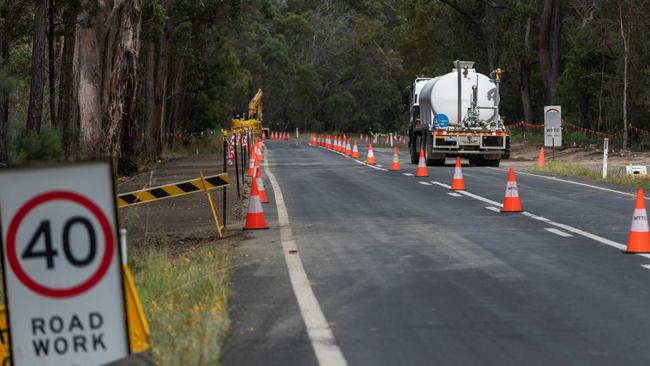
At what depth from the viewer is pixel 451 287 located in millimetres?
11211

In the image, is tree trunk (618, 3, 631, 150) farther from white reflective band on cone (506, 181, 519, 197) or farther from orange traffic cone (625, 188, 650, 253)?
orange traffic cone (625, 188, 650, 253)

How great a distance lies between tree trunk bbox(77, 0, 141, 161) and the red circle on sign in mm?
26859

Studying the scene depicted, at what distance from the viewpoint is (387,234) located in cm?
1631

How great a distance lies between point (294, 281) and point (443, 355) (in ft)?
12.5

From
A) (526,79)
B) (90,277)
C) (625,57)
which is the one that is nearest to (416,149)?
(625,57)

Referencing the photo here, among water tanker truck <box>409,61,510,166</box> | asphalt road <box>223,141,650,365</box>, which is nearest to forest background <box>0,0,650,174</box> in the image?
asphalt road <box>223,141,650,365</box>

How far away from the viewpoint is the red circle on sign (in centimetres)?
620

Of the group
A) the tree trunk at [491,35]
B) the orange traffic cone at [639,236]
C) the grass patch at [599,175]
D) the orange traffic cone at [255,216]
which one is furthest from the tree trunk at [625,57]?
the orange traffic cone at [639,236]

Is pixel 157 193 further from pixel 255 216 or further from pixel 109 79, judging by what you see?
pixel 109 79

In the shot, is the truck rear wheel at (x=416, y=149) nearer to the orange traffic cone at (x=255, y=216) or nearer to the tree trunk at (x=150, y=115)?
the tree trunk at (x=150, y=115)

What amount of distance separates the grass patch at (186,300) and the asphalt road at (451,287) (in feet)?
0.70

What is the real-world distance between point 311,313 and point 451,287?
1.91 meters

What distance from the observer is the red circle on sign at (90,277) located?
620cm

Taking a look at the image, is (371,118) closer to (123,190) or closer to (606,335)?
(123,190)
